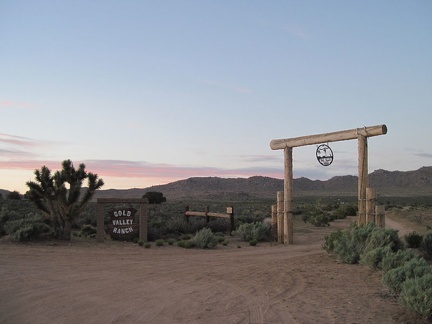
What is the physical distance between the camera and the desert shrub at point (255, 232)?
19984mm

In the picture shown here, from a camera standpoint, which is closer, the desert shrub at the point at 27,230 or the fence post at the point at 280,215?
the desert shrub at the point at 27,230

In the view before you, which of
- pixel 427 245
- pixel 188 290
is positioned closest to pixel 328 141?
pixel 427 245

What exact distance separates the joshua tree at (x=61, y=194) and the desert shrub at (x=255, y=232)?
6.28 m

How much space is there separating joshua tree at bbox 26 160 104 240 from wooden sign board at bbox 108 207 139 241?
4.20 feet

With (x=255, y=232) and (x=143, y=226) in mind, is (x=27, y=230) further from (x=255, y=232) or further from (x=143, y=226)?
(x=255, y=232)

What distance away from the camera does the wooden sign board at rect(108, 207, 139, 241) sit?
19.2 m

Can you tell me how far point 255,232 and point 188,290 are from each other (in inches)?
422

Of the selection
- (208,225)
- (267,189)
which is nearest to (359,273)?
(208,225)

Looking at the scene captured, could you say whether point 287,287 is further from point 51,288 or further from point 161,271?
point 51,288

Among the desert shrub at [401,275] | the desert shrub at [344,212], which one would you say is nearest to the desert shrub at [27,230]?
the desert shrub at [401,275]

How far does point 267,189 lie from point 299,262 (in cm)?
12613

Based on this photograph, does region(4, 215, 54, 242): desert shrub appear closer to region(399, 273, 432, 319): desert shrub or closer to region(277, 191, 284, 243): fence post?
region(277, 191, 284, 243): fence post

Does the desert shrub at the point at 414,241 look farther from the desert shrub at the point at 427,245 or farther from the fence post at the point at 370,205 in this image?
the fence post at the point at 370,205

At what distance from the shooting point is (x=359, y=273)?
36.7ft
